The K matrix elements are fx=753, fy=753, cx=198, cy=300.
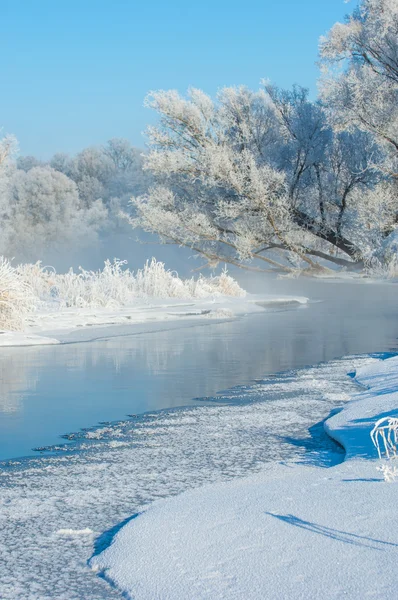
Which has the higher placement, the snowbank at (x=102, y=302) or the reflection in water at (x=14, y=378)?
the snowbank at (x=102, y=302)

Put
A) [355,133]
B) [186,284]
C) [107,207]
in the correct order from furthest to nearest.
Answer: [107,207] < [355,133] < [186,284]

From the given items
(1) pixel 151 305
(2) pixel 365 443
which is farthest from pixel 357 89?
(2) pixel 365 443

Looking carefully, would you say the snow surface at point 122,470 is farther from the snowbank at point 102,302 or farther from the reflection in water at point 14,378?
the snowbank at point 102,302

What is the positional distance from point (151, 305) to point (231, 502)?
860cm

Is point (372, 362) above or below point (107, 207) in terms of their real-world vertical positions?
below

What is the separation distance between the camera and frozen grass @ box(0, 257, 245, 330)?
27.1 ft

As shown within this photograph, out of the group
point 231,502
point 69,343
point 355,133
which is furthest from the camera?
point 355,133

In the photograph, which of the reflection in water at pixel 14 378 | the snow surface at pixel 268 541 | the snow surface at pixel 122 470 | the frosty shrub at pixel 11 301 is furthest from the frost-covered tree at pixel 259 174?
the snow surface at pixel 268 541

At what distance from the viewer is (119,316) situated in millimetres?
9977

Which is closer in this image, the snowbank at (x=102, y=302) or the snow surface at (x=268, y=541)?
the snow surface at (x=268, y=541)

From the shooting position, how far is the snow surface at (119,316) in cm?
816

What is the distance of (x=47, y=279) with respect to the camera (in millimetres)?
11547

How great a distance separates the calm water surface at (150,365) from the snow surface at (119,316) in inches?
16.3

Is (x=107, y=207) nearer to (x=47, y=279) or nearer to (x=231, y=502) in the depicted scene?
(x=47, y=279)
